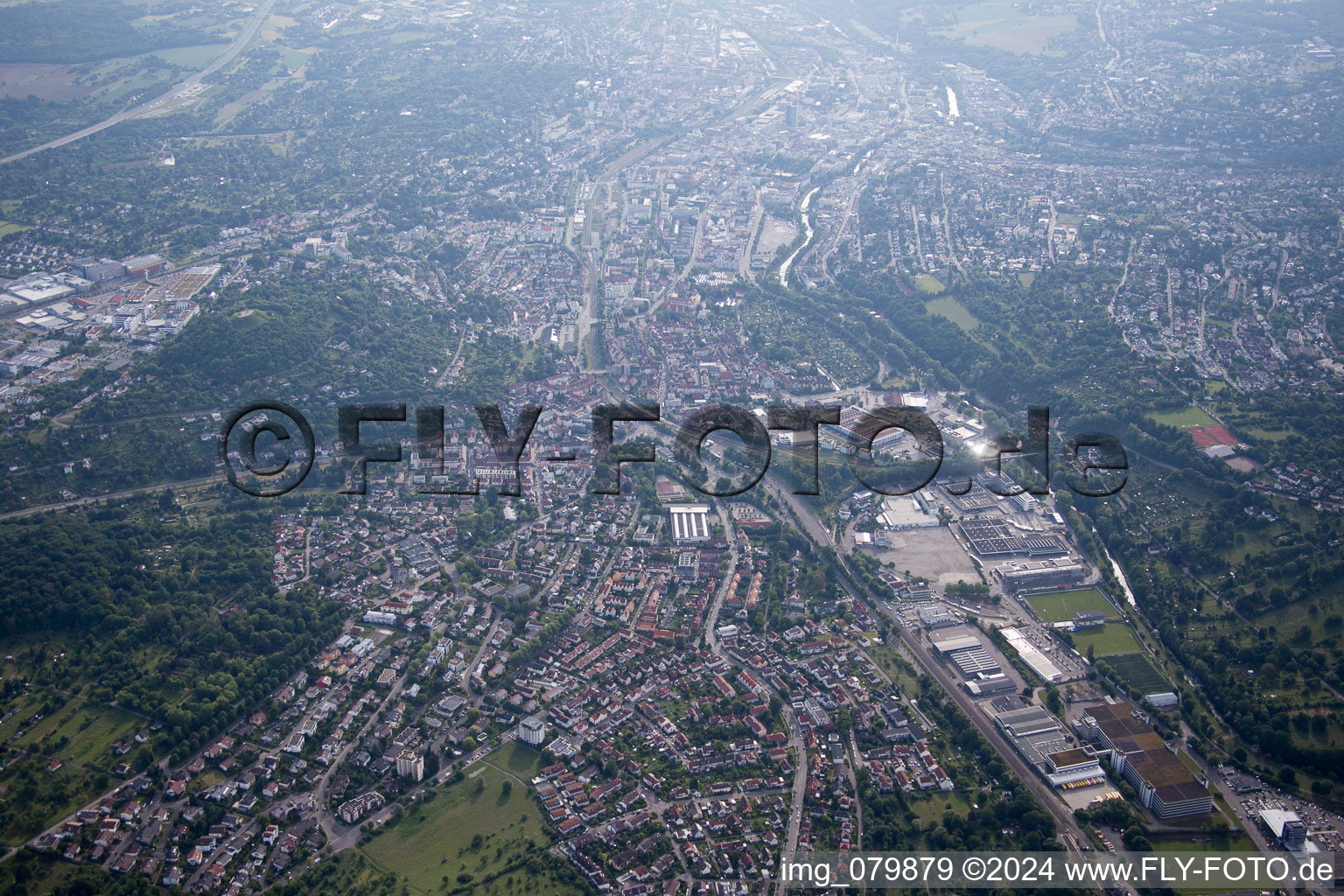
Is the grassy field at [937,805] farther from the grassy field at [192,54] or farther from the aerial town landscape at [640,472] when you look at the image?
the grassy field at [192,54]

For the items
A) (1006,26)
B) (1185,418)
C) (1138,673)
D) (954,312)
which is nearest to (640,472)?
(1138,673)

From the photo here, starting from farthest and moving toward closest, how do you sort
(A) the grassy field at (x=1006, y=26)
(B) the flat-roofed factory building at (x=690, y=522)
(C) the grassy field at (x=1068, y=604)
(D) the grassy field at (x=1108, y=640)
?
(A) the grassy field at (x=1006, y=26) < (B) the flat-roofed factory building at (x=690, y=522) < (C) the grassy field at (x=1068, y=604) < (D) the grassy field at (x=1108, y=640)

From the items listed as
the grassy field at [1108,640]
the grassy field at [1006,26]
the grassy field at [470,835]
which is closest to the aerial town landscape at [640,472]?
the grassy field at [470,835]

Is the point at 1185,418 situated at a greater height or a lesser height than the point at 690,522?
greater

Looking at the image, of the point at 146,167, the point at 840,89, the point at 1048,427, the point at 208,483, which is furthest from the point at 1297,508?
the point at 146,167

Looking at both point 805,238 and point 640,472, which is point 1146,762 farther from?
point 805,238

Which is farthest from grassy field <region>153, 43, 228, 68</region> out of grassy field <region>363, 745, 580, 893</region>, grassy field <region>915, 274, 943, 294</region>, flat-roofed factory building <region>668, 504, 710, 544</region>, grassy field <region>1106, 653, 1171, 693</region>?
grassy field <region>1106, 653, 1171, 693</region>

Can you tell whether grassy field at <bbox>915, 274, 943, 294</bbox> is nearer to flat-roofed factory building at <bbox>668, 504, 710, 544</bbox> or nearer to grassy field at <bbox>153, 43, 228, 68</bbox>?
flat-roofed factory building at <bbox>668, 504, 710, 544</bbox>
